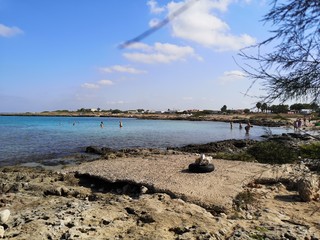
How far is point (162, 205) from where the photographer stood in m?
9.37

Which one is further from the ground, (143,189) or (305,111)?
(305,111)

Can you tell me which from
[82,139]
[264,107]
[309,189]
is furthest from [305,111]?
[82,139]

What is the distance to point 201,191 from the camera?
35.7 ft

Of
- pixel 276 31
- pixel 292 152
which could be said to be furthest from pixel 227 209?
pixel 276 31

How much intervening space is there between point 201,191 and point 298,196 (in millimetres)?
3231

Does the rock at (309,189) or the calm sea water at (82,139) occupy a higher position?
the rock at (309,189)

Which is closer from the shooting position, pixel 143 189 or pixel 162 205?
pixel 162 205

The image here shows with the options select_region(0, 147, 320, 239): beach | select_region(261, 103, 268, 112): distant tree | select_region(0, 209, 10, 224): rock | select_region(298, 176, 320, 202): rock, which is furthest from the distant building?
select_region(0, 209, 10, 224): rock

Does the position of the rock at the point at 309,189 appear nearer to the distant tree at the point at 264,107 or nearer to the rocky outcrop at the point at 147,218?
the rocky outcrop at the point at 147,218

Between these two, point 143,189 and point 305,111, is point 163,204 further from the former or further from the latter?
point 305,111

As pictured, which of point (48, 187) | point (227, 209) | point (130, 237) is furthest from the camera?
point (48, 187)

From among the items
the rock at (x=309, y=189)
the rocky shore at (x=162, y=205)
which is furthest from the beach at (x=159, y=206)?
the rock at (x=309, y=189)

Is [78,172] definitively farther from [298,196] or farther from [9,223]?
[298,196]

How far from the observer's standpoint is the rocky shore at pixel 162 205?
745cm
